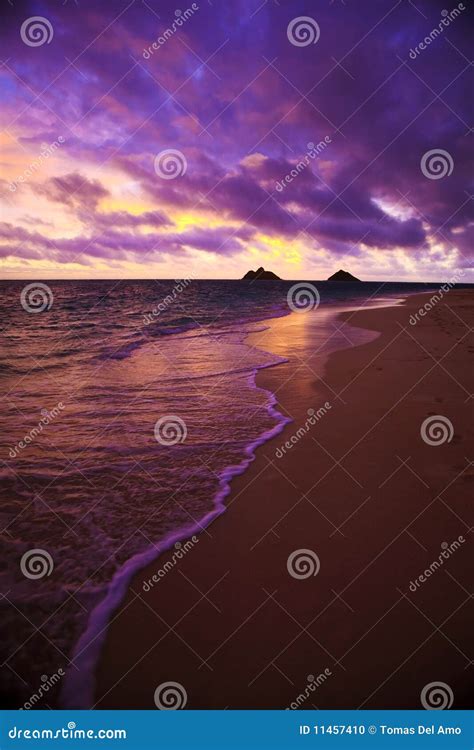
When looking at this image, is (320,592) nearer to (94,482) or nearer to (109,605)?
(109,605)

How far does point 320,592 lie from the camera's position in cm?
278

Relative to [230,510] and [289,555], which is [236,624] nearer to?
[289,555]

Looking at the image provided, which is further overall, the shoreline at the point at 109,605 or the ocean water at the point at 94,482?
the ocean water at the point at 94,482

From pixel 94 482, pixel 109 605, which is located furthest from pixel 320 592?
pixel 94 482

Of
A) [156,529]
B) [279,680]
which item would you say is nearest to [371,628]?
[279,680]

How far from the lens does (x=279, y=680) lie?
2.32 meters

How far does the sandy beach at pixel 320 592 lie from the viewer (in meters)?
2.32

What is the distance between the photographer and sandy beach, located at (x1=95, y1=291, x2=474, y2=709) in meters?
2.32

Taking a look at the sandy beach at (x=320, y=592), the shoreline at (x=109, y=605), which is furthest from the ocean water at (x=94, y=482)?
the sandy beach at (x=320, y=592)

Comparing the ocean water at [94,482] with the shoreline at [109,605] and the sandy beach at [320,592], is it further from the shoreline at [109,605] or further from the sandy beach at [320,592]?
the sandy beach at [320,592]

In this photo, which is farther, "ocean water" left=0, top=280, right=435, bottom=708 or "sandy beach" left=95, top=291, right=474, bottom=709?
"ocean water" left=0, top=280, right=435, bottom=708

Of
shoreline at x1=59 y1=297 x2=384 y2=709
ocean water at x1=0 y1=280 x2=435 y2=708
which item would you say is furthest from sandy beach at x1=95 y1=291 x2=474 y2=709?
ocean water at x1=0 y1=280 x2=435 y2=708

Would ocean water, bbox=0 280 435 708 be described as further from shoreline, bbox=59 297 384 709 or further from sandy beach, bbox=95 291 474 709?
sandy beach, bbox=95 291 474 709

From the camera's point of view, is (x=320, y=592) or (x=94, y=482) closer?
(x=320, y=592)
